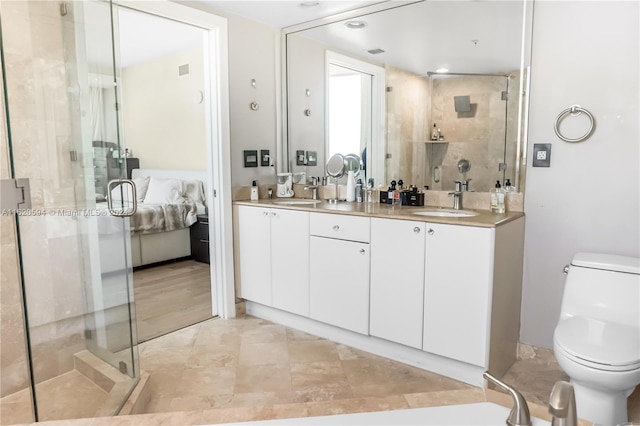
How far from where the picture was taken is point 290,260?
2.93 metres

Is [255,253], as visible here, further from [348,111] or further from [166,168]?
[166,168]

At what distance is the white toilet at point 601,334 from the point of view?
171cm

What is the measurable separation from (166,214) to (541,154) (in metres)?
3.77

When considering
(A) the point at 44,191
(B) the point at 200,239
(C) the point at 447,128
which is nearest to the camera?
(A) the point at 44,191

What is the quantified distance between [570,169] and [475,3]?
1.11 m

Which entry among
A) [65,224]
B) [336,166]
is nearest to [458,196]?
[336,166]

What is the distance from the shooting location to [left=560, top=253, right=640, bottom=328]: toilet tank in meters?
1.97

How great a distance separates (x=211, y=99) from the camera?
10.2ft

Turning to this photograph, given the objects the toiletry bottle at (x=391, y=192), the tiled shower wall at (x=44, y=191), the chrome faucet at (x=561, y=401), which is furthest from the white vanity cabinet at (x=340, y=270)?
the chrome faucet at (x=561, y=401)

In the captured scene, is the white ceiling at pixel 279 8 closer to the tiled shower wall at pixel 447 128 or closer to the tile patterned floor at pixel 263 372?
the tiled shower wall at pixel 447 128

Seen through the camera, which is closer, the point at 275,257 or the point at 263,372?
the point at 263,372

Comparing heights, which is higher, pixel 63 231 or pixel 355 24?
pixel 355 24

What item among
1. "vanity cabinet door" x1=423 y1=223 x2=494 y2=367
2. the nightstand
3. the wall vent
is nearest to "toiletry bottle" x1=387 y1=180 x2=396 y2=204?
"vanity cabinet door" x1=423 y1=223 x2=494 y2=367

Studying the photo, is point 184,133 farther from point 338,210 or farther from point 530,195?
point 530,195
